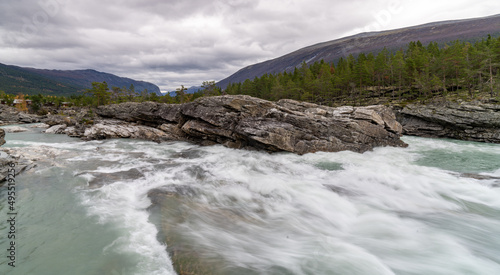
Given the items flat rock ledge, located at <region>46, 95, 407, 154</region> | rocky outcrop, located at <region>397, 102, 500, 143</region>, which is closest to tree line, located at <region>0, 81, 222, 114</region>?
flat rock ledge, located at <region>46, 95, 407, 154</region>

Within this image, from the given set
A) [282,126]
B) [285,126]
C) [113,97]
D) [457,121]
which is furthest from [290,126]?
[113,97]

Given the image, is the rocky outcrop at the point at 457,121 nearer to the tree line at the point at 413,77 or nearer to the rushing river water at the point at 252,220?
the tree line at the point at 413,77

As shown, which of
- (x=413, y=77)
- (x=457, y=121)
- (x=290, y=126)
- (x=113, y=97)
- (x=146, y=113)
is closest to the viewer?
(x=290, y=126)

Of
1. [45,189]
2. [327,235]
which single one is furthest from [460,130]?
[45,189]

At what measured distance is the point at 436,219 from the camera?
844cm

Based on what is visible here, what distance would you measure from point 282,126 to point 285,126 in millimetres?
315

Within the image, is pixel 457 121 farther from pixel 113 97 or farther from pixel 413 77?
pixel 113 97

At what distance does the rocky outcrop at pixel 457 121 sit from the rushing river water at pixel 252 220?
60.0ft

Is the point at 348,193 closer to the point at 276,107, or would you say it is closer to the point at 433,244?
the point at 433,244

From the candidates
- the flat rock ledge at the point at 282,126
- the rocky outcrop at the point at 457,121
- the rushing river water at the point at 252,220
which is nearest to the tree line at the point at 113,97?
the flat rock ledge at the point at 282,126

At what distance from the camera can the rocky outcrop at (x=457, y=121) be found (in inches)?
1088

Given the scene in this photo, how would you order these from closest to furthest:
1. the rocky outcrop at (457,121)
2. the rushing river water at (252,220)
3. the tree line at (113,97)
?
the rushing river water at (252,220), the rocky outcrop at (457,121), the tree line at (113,97)

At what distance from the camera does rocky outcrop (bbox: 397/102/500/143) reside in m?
27.6

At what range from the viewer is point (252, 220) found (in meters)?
8.30
